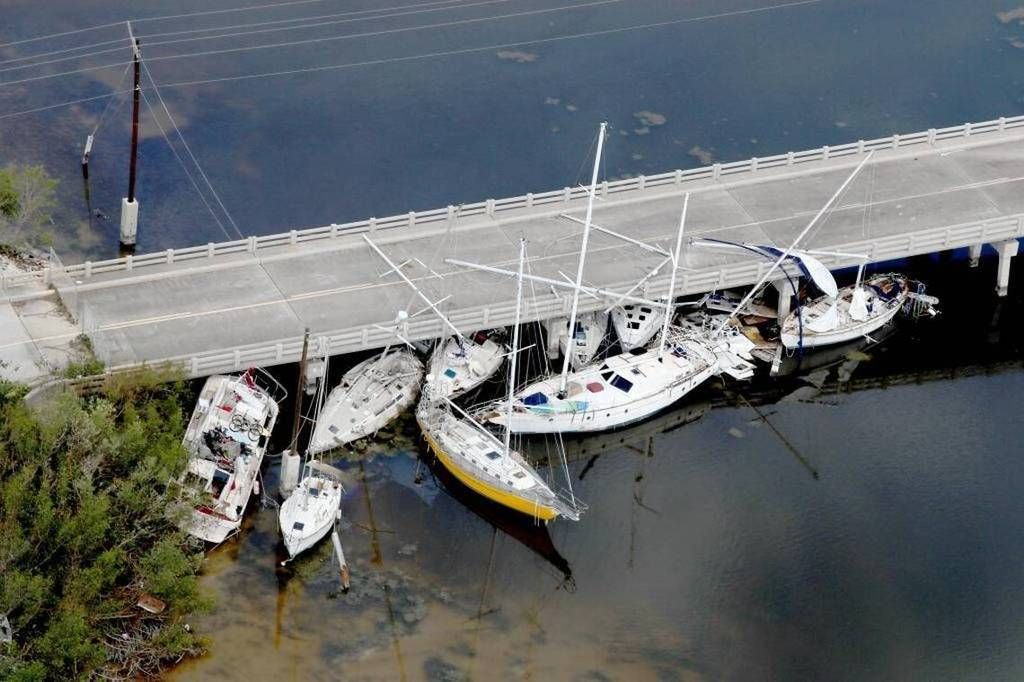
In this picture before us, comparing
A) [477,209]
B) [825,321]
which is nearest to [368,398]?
[477,209]

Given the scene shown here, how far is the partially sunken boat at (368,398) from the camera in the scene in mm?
89000

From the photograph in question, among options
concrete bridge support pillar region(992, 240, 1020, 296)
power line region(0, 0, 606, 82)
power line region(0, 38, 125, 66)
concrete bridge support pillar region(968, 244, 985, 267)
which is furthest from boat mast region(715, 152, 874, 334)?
power line region(0, 38, 125, 66)

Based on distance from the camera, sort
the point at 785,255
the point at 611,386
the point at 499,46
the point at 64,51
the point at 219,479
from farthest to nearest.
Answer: the point at 499,46 → the point at 64,51 → the point at 785,255 → the point at 611,386 → the point at 219,479

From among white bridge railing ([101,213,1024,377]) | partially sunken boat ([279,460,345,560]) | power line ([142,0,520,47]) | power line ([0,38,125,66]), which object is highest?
white bridge railing ([101,213,1024,377])

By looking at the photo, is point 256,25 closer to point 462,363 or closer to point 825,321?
point 462,363

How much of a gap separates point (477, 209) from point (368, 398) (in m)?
15.6

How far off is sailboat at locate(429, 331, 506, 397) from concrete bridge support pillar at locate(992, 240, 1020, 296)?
3056 centimetres

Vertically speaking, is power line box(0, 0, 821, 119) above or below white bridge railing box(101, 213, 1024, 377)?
below

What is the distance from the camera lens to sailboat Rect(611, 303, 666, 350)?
312ft

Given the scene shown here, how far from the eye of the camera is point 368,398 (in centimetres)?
9062

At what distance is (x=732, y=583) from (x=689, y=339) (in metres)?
17.3

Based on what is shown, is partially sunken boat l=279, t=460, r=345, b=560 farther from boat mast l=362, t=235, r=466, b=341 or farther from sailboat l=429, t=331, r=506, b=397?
boat mast l=362, t=235, r=466, b=341

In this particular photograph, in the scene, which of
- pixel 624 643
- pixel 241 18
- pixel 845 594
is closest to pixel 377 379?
pixel 624 643

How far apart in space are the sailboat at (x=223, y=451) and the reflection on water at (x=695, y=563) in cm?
131
